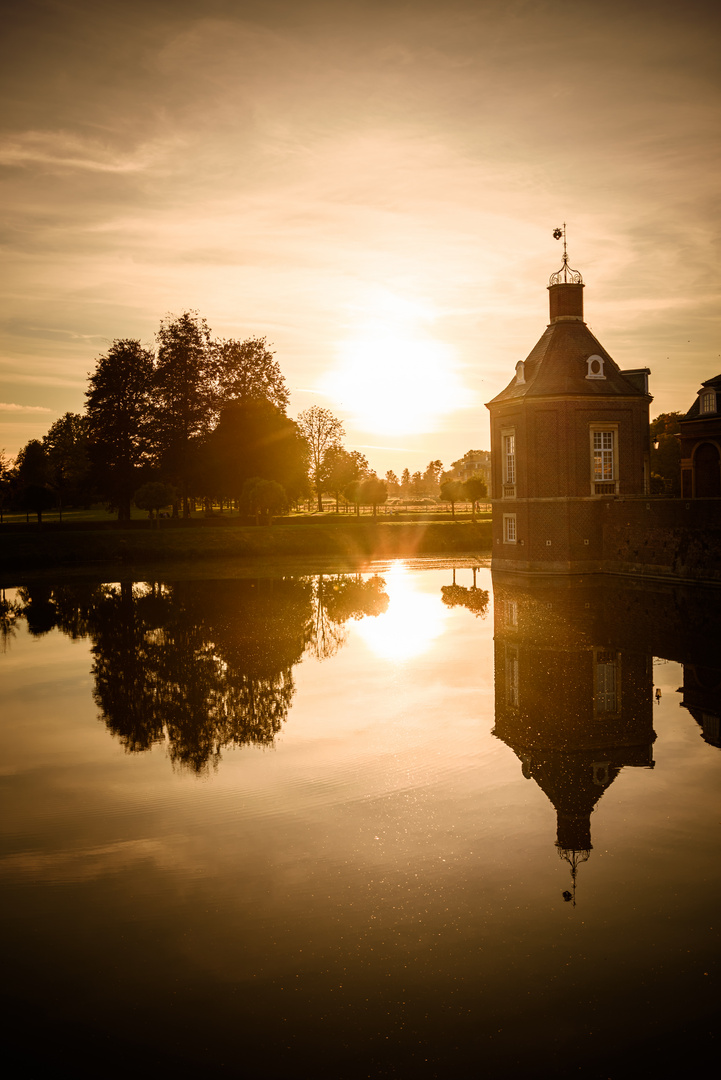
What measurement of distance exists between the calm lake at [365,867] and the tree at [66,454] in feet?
230

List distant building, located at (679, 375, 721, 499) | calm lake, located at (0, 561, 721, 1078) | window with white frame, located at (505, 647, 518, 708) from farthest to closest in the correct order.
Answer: distant building, located at (679, 375, 721, 499) → window with white frame, located at (505, 647, 518, 708) → calm lake, located at (0, 561, 721, 1078)

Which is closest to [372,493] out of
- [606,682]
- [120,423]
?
[120,423]

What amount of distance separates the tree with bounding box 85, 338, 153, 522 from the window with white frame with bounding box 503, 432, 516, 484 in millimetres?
38221

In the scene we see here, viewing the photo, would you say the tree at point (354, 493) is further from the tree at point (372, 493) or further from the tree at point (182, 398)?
the tree at point (182, 398)

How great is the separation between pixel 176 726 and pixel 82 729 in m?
1.72

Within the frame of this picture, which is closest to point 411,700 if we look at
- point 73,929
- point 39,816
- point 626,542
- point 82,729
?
point 82,729

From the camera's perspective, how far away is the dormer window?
121ft

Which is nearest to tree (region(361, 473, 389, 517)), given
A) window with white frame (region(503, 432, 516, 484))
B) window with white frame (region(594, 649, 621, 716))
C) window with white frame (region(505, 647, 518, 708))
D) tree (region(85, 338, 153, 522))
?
tree (region(85, 338, 153, 522))

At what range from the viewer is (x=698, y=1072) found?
5.35m

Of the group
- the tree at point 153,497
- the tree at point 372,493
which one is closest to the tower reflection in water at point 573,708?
the tree at point 153,497

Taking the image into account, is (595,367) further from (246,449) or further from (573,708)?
(246,449)

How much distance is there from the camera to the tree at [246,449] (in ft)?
217

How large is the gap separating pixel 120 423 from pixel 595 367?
44033 mm

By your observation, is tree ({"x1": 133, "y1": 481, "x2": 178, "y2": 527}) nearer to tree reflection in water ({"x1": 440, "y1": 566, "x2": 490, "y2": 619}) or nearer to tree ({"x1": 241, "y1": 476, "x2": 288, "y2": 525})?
tree ({"x1": 241, "y1": 476, "x2": 288, "y2": 525})
